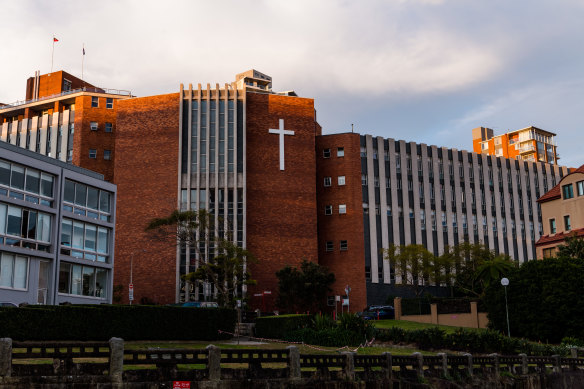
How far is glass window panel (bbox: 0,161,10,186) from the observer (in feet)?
124

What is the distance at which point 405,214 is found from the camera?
84625mm

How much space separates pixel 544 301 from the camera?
4141cm

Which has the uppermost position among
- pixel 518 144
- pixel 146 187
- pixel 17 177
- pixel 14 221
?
pixel 518 144

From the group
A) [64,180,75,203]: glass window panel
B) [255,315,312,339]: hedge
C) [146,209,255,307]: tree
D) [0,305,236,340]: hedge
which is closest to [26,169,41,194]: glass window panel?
[64,180,75,203]: glass window panel

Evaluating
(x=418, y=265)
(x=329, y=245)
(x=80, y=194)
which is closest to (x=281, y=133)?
(x=329, y=245)

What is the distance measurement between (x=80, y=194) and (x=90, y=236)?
3.04 meters

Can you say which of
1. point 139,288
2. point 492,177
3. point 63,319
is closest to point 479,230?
point 492,177

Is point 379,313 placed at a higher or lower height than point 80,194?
lower

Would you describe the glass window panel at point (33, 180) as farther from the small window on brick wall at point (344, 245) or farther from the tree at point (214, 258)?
the small window on brick wall at point (344, 245)

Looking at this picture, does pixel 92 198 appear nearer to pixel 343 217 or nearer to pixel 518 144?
pixel 343 217

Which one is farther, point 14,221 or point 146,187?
point 146,187

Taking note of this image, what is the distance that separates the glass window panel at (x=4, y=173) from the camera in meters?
37.8

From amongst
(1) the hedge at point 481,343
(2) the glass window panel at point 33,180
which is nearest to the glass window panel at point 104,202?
(2) the glass window panel at point 33,180

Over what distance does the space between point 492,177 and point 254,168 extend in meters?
41.4
